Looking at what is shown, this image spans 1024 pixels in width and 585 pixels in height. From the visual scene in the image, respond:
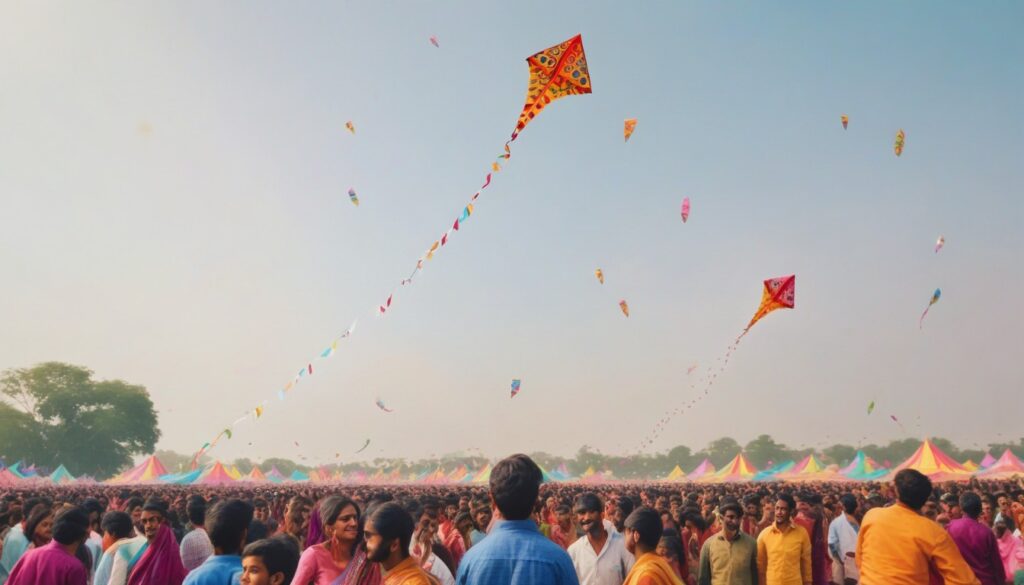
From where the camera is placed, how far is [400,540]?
10.3 feet

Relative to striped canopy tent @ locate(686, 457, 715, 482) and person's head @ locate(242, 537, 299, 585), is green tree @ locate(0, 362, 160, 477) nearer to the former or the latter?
striped canopy tent @ locate(686, 457, 715, 482)

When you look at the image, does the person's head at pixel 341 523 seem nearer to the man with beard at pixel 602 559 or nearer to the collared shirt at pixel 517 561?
the collared shirt at pixel 517 561

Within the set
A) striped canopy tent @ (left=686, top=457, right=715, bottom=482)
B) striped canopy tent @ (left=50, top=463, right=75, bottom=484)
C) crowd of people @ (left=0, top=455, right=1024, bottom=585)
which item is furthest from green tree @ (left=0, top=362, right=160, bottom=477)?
crowd of people @ (left=0, top=455, right=1024, bottom=585)

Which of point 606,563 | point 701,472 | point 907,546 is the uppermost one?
point 907,546

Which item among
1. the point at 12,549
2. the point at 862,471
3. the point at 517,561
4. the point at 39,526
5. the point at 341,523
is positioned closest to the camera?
the point at 517,561

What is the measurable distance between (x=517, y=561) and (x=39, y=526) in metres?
5.09

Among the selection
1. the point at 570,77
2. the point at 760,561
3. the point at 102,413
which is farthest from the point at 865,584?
the point at 102,413

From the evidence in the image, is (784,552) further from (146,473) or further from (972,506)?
(146,473)

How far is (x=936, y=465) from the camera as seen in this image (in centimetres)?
3531

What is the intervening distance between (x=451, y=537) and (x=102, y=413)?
251 ft

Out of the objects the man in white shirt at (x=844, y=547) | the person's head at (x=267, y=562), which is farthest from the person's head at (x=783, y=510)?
the person's head at (x=267, y=562)

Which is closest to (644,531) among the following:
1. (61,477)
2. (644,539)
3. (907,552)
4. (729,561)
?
(644,539)

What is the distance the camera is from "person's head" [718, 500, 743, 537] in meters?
6.67

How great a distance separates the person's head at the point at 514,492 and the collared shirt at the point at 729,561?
443 cm
